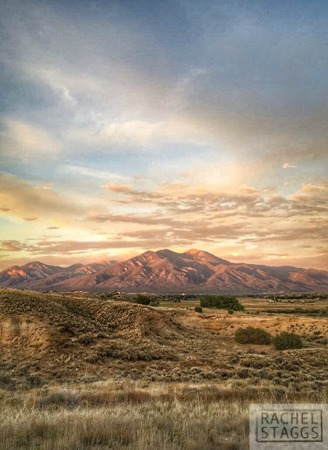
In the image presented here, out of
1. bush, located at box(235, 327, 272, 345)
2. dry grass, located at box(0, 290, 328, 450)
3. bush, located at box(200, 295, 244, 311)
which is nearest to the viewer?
dry grass, located at box(0, 290, 328, 450)

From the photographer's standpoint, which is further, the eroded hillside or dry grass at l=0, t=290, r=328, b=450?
the eroded hillside

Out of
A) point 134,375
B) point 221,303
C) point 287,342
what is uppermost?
point 134,375

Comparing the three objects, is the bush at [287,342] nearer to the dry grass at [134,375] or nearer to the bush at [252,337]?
the dry grass at [134,375]

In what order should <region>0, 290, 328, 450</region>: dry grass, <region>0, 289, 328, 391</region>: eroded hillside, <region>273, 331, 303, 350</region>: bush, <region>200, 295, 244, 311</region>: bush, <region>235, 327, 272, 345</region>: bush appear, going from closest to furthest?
1. <region>0, 290, 328, 450</region>: dry grass
2. <region>0, 289, 328, 391</region>: eroded hillside
3. <region>273, 331, 303, 350</region>: bush
4. <region>235, 327, 272, 345</region>: bush
5. <region>200, 295, 244, 311</region>: bush

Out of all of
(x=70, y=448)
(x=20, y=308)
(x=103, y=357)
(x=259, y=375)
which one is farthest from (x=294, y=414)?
(x=20, y=308)

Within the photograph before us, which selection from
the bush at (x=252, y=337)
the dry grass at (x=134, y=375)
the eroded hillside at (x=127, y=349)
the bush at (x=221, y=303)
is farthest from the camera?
the bush at (x=221, y=303)

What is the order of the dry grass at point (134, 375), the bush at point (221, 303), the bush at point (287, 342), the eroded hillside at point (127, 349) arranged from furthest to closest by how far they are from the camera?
the bush at point (221, 303), the bush at point (287, 342), the eroded hillside at point (127, 349), the dry grass at point (134, 375)

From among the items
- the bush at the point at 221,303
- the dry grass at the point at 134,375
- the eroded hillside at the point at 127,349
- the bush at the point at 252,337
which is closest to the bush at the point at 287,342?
the dry grass at the point at 134,375

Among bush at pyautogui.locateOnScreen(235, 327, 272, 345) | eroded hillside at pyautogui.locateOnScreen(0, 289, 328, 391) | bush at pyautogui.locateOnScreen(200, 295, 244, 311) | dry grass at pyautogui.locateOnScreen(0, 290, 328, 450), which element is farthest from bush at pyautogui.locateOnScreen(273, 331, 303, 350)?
bush at pyautogui.locateOnScreen(200, 295, 244, 311)

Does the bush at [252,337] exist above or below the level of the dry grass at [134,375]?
below

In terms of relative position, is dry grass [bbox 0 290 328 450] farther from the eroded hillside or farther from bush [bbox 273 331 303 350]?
bush [bbox 273 331 303 350]

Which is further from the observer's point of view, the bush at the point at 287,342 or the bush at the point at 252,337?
the bush at the point at 252,337

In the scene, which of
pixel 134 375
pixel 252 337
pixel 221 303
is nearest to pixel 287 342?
pixel 252 337

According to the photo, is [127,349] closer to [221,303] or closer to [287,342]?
[287,342]
